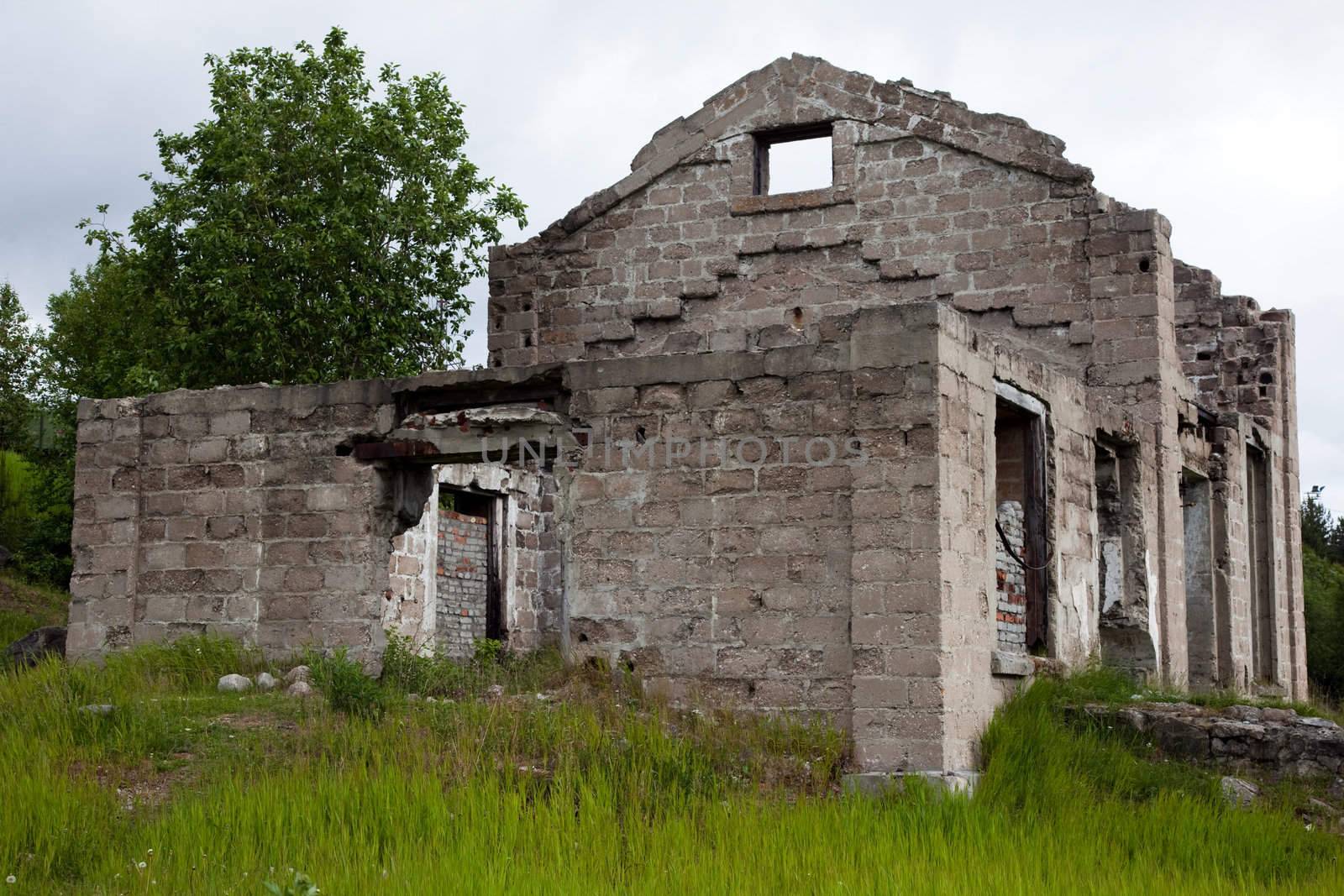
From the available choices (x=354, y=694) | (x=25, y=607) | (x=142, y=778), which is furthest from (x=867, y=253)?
(x=25, y=607)

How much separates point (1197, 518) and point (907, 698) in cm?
782

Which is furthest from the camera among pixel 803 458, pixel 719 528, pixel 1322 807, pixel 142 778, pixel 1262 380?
pixel 1262 380

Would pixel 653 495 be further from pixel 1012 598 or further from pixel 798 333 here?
pixel 1012 598

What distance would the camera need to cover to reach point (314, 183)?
22.0 metres

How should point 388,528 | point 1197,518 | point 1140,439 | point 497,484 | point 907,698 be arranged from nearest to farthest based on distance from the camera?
1. point 907,698
2. point 388,528
3. point 1140,439
4. point 1197,518
5. point 497,484

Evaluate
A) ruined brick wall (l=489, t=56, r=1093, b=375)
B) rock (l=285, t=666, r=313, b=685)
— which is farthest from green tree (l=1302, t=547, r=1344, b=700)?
rock (l=285, t=666, r=313, b=685)

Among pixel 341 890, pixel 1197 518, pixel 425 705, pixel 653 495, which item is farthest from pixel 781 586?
pixel 1197 518

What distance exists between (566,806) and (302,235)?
14304 mm

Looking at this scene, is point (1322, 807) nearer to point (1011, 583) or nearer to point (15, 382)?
point (1011, 583)

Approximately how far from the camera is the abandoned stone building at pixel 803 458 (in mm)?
10258

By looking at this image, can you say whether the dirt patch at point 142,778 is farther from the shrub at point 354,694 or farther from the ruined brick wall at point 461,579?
the ruined brick wall at point 461,579

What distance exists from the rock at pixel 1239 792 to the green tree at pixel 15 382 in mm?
23919

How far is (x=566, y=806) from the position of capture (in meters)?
8.48

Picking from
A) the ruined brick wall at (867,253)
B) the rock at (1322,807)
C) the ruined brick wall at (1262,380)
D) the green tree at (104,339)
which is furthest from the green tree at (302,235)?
the rock at (1322,807)
